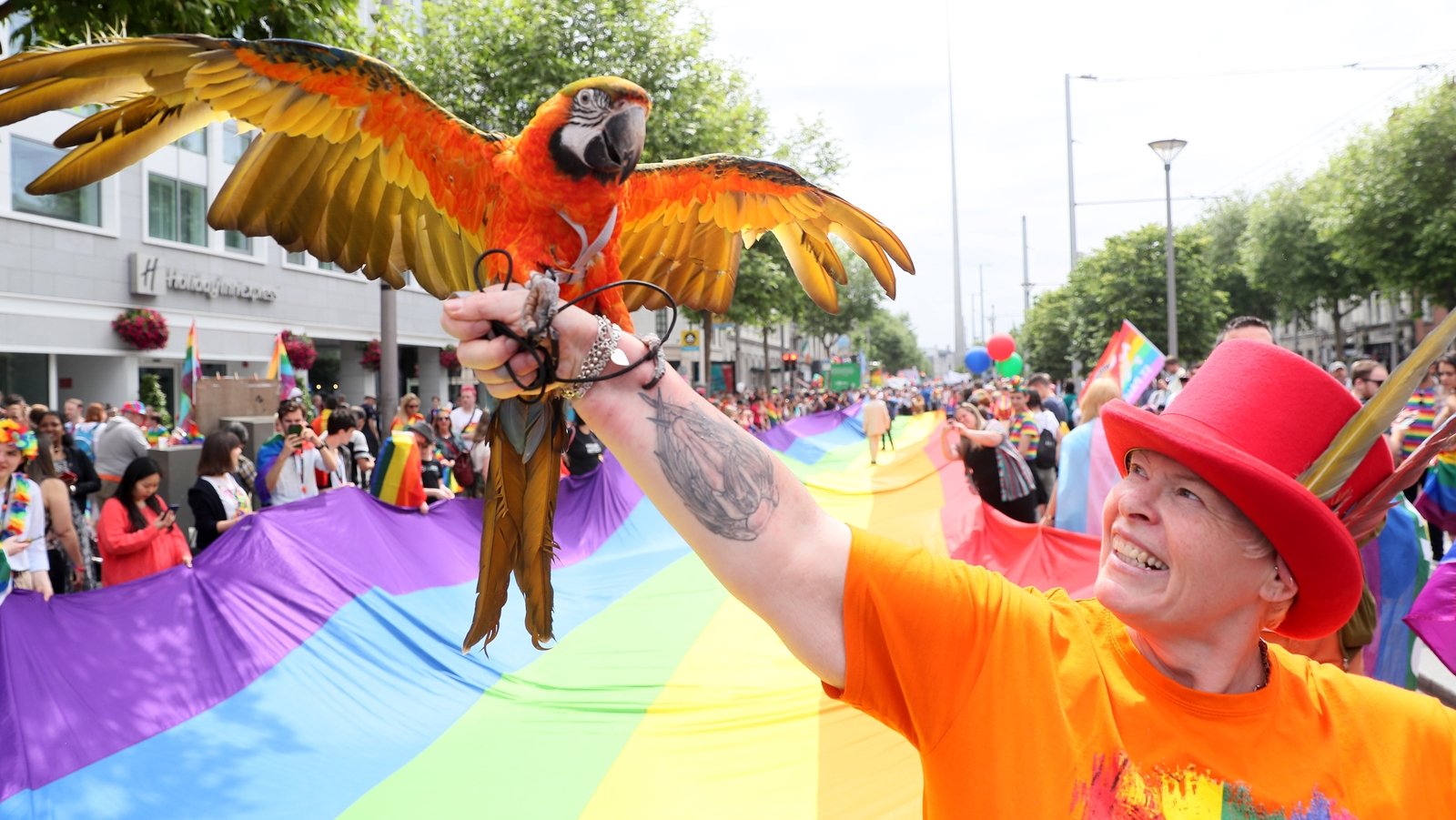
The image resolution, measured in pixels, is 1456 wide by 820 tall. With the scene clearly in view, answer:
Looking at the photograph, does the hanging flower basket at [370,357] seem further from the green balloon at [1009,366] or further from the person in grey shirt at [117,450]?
the green balloon at [1009,366]

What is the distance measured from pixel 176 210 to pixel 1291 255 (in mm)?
35078

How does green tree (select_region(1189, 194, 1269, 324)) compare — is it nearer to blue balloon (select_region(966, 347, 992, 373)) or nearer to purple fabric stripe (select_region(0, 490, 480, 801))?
blue balloon (select_region(966, 347, 992, 373))

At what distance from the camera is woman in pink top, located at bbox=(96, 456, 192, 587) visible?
4.92 metres

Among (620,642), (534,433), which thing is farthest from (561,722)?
(534,433)

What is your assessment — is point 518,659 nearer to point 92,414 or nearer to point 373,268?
point 373,268

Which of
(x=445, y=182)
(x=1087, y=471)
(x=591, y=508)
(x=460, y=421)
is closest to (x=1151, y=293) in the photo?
(x=460, y=421)

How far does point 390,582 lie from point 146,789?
2057mm

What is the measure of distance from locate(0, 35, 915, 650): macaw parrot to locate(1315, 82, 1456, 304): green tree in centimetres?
2380

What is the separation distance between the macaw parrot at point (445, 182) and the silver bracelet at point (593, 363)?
24 cm

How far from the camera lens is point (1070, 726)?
1288 mm

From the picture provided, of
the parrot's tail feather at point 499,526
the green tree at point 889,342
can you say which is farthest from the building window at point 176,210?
the green tree at point 889,342

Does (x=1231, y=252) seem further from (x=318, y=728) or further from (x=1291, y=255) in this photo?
(x=318, y=728)

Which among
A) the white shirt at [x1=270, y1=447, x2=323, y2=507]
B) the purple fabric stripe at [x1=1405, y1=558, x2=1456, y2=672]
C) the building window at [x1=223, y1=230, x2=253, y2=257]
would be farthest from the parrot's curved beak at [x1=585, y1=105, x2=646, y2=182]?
the building window at [x1=223, y1=230, x2=253, y2=257]

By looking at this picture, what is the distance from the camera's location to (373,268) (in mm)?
1920
